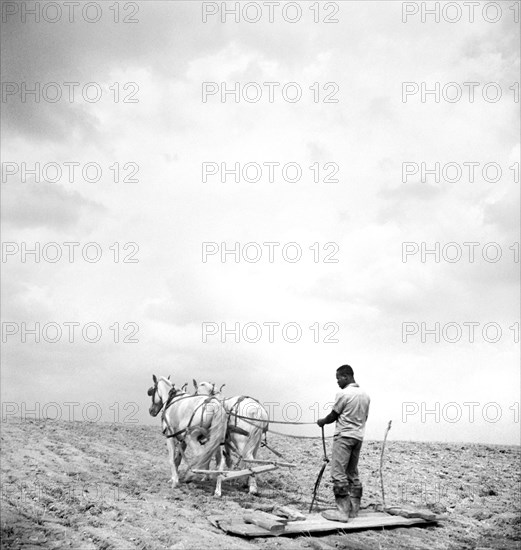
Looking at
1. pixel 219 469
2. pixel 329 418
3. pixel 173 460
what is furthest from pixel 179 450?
pixel 329 418

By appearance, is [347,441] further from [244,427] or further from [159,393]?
[159,393]

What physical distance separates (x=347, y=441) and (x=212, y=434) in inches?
143

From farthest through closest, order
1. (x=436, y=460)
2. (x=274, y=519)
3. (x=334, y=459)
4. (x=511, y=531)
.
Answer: (x=436, y=460), (x=511, y=531), (x=334, y=459), (x=274, y=519)

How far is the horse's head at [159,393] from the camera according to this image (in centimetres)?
1648

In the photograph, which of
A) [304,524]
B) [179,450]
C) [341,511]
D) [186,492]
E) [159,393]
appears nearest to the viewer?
[304,524]

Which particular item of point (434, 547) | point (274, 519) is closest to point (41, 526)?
point (274, 519)

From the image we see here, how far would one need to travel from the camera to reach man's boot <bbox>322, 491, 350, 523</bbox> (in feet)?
38.8

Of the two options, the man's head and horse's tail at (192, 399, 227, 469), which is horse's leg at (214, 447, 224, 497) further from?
the man's head

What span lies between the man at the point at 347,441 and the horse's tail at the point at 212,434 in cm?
313

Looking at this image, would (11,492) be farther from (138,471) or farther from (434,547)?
(434,547)

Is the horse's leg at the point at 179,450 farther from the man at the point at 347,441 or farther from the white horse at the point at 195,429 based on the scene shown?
the man at the point at 347,441

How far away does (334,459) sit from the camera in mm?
12297

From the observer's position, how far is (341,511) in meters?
12.0

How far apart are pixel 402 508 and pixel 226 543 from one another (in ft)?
14.1
